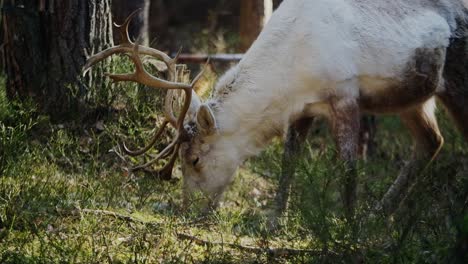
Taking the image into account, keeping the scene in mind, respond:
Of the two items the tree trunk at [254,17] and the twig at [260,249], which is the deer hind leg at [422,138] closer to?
the tree trunk at [254,17]

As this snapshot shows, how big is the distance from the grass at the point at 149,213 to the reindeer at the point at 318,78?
0.29 metres

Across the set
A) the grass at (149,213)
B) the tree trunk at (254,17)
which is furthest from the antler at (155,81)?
the tree trunk at (254,17)

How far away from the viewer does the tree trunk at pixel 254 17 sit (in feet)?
26.1

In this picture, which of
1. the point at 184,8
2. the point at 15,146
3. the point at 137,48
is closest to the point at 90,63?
the point at 137,48

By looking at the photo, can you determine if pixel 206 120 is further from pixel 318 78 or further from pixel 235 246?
pixel 235 246

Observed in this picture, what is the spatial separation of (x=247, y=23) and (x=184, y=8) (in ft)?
24.6

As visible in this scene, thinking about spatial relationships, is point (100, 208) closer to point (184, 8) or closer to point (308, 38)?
point (308, 38)

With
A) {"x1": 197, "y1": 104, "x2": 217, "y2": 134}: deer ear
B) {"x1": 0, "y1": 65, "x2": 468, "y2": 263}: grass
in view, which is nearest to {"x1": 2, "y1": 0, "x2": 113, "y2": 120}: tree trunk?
{"x1": 0, "y1": 65, "x2": 468, "y2": 263}: grass

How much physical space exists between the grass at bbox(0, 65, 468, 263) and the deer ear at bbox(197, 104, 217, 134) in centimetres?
46

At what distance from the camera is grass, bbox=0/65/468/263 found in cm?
429

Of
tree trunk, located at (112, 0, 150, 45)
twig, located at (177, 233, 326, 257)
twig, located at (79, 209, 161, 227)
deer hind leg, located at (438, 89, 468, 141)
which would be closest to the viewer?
twig, located at (177, 233, 326, 257)

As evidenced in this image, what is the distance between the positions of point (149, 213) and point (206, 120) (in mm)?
787

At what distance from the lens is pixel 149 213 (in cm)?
553

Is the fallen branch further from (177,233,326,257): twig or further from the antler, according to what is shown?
the antler
